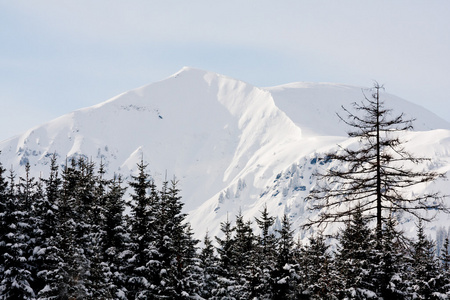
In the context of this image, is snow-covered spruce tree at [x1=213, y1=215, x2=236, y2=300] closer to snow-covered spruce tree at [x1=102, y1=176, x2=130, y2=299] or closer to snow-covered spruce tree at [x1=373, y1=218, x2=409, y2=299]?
snow-covered spruce tree at [x1=102, y1=176, x2=130, y2=299]

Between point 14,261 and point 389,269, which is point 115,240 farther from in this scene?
point 389,269

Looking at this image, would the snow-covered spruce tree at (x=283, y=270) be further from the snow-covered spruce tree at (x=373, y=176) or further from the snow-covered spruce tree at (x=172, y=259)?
the snow-covered spruce tree at (x=373, y=176)

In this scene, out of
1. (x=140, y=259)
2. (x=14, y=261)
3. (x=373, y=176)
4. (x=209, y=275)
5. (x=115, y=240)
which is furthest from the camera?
(x=209, y=275)

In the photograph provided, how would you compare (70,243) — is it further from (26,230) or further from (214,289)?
(214,289)

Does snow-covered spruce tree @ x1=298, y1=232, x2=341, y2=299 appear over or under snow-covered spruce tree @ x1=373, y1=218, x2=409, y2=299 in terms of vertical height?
over

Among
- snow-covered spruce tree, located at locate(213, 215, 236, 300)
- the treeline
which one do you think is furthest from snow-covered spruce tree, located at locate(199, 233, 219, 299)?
snow-covered spruce tree, located at locate(213, 215, 236, 300)

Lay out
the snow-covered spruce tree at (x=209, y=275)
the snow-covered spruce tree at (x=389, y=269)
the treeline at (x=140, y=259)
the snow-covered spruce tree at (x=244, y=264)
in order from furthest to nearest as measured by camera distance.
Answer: the snow-covered spruce tree at (x=209, y=275) < the snow-covered spruce tree at (x=244, y=264) < the treeline at (x=140, y=259) < the snow-covered spruce tree at (x=389, y=269)

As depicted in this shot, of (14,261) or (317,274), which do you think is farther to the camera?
(317,274)

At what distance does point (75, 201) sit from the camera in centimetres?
3831

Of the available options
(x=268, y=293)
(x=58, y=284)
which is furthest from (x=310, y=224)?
(x=58, y=284)

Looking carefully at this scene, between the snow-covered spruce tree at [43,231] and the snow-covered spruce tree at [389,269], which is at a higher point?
the snow-covered spruce tree at [43,231]

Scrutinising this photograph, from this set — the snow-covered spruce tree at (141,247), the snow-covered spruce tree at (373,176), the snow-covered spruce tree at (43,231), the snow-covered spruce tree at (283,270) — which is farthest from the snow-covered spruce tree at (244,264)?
the snow-covered spruce tree at (373,176)

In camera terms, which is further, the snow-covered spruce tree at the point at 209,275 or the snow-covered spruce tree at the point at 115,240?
the snow-covered spruce tree at the point at 209,275

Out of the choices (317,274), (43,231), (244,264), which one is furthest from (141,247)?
(317,274)
